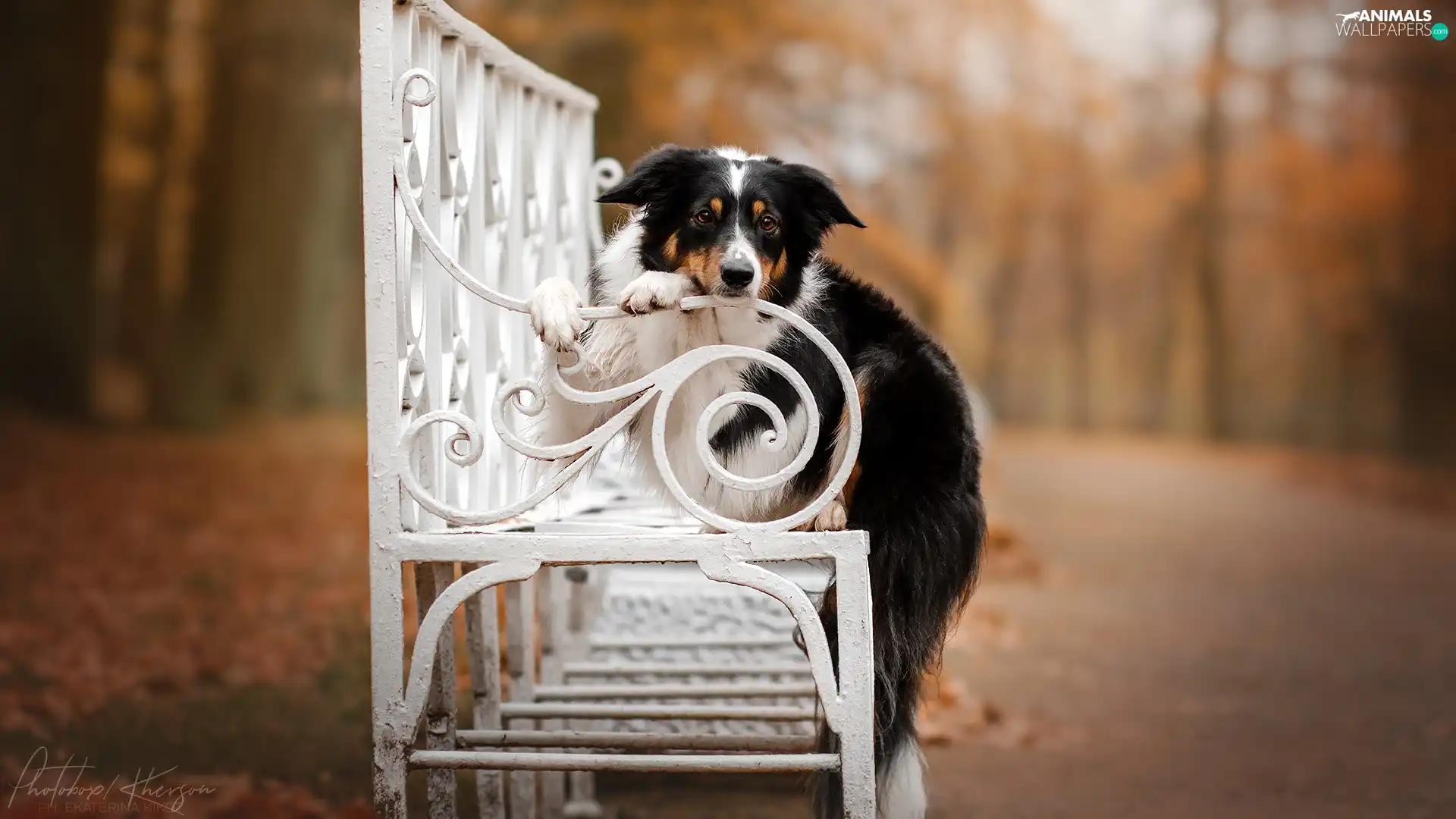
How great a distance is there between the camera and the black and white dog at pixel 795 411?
1.93m

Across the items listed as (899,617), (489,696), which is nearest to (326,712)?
(489,696)

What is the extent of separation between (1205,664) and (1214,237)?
552 centimetres

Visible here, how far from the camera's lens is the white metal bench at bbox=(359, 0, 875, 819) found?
173 cm

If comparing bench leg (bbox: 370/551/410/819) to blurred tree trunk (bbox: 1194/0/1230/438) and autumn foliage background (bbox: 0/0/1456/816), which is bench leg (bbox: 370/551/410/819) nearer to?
autumn foliage background (bbox: 0/0/1456/816)

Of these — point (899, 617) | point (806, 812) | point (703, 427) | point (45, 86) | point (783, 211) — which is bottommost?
point (806, 812)

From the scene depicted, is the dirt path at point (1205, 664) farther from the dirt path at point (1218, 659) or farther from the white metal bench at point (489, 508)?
the white metal bench at point (489, 508)

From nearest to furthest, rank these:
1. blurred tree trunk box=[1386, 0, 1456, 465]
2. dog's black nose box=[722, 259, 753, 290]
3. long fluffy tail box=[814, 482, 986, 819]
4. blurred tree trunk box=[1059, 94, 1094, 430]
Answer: dog's black nose box=[722, 259, 753, 290]
long fluffy tail box=[814, 482, 986, 819]
blurred tree trunk box=[1386, 0, 1456, 465]
blurred tree trunk box=[1059, 94, 1094, 430]

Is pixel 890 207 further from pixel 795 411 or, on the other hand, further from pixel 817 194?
pixel 795 411

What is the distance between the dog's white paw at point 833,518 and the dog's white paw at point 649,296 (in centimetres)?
44

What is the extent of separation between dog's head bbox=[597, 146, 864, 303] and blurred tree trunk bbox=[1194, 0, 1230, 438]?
7.88 metres

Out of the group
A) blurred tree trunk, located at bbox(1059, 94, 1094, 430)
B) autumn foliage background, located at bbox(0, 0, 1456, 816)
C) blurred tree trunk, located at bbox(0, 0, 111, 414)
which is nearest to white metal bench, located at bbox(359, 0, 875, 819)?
autumn foliage background, located at bbox(0, 0, 1456, 816)

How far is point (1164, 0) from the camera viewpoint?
9008 mm

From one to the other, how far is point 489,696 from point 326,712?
4.62ft

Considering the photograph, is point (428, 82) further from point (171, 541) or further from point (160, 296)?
point (160, 296)
